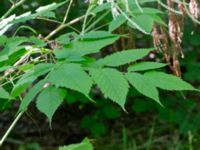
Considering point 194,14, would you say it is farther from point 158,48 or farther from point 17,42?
point 17,42

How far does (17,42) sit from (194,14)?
46cm

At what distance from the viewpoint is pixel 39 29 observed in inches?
145

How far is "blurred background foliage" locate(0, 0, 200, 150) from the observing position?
4.08 meters

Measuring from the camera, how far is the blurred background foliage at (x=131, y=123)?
13.4ft

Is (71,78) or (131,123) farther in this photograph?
(131,123)

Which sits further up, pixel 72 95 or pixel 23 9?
pixel 23 9

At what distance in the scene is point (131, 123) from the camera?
4656mm

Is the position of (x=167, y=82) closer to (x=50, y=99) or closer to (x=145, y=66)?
(x=145, y=66)

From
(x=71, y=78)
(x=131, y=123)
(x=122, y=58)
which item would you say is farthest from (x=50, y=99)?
(x=131, y=123)

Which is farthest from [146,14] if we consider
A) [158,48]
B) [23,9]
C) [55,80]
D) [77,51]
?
[23,9]

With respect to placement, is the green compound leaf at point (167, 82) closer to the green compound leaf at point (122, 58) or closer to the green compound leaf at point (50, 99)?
the green compound leaf at point (122, 58)

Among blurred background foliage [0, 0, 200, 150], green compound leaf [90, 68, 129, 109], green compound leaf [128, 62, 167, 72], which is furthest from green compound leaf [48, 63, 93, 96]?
blurred background foliage [0, 0, 200, 150]

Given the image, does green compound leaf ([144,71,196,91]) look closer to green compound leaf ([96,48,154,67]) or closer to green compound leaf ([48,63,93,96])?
green compound leaf ([96,48,154,67])

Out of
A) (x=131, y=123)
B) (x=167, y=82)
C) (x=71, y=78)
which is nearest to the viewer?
(x=71, y=78)
